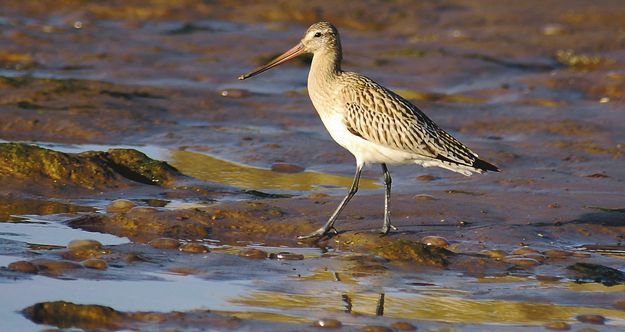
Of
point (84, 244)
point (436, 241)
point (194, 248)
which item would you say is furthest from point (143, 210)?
point (436, 241)

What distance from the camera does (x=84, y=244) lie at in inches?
353

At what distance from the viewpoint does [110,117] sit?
1512 cm

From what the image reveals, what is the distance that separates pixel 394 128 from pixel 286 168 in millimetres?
3048

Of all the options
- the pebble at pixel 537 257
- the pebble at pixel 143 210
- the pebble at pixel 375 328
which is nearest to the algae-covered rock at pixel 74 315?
the pebble at pixel 375 328

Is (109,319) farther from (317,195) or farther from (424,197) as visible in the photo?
(424,197)

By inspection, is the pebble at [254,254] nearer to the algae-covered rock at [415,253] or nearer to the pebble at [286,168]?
the algae-covered rock at [415,253]

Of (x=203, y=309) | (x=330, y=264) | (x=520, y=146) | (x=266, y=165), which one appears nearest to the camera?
(x=203, y=309)

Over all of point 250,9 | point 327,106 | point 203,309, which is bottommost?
point 203,309

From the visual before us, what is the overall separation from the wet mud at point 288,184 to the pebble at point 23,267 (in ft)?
0.07

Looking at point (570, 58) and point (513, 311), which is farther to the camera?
point (570, 58)

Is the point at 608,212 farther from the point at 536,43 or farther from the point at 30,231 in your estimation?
the point at 536,43

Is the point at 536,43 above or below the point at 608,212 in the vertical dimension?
→ above

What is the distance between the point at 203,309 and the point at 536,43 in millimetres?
13978

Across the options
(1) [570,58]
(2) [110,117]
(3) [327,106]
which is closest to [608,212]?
(3) [327,106]
